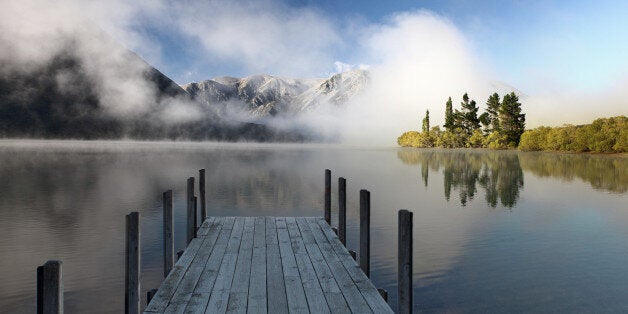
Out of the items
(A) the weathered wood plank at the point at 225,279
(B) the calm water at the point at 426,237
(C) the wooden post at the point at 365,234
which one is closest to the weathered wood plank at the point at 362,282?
(C) the wooden post at the point at 365,234

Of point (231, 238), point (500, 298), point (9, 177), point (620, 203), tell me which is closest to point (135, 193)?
point (9, 177)

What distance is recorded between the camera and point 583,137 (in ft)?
413

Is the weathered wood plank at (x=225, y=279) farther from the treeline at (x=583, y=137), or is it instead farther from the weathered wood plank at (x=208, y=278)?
the treeline at (x=583, y=137)

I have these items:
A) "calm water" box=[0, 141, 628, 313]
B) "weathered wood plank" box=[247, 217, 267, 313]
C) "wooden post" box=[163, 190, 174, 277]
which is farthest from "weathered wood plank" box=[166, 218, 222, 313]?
"calm water" box=[0, 141, 628, 313]

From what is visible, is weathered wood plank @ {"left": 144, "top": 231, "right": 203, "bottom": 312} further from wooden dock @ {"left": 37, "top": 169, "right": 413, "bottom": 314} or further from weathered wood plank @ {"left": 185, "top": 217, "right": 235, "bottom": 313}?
weathered wood plank @ {"left": 185, "top": 217, "right": 235, "bottom": 313}

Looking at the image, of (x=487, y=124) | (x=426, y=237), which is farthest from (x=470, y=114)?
(x=426, y=237)

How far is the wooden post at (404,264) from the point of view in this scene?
7.76 metres

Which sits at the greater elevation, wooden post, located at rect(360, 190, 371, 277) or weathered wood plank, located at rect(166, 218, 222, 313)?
wooden post, located at rect(360, 190, 371, 277)

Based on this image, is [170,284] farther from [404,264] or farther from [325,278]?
[404,264]

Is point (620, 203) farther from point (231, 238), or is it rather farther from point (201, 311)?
point (201, 311)

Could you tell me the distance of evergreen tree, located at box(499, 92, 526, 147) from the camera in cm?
15088

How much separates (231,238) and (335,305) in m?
6.64

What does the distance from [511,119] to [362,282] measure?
518ft

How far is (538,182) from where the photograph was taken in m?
48.1
